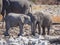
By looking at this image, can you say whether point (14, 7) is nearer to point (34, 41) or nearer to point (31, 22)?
point (31, 22)

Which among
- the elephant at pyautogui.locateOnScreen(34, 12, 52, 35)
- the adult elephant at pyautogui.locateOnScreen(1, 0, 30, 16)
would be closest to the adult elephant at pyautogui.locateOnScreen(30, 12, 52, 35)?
the elephant at pyautogui.locateOnScreen(34, 12, 52, 35)

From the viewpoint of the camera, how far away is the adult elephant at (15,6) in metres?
12.1

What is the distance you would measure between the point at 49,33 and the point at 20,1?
1673 mm

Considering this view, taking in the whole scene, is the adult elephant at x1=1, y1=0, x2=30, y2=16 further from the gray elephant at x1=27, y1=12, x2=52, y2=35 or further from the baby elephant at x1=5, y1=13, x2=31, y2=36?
the baby elephant at x1=5, y1=13, x2=31, y2=36

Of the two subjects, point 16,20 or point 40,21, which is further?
point 40,21

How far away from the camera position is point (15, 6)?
1225 cm

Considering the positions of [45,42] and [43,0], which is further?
[43,0]

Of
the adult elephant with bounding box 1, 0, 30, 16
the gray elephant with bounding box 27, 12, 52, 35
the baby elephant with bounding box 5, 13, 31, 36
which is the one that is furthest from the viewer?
the adult elephant with bounding box 1, 0, 30, 16

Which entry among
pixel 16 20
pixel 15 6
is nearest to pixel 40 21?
pixel 16 20

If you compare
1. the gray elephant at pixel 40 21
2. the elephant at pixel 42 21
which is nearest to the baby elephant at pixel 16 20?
the gray elephant at pixel 40 21

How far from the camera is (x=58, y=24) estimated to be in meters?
13.0

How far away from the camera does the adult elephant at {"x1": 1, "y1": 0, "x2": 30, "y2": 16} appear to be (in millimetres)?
12117

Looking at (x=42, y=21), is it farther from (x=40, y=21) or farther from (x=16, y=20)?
(x=16, y=20)

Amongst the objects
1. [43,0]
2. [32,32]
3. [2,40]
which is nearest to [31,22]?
[32,32]
